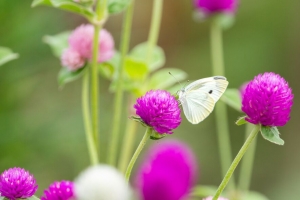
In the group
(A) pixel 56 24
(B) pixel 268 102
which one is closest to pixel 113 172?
(B) pixel 268 102

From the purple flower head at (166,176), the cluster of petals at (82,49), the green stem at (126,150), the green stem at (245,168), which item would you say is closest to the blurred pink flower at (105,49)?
the cluster of petals at (82,49)

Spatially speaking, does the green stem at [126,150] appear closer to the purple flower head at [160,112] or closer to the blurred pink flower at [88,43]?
the blurred pink flower at [88,43]

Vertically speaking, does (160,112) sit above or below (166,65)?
below

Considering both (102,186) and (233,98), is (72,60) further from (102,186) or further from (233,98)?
(102,186)

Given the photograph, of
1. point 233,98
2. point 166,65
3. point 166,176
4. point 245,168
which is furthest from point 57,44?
point 166,65

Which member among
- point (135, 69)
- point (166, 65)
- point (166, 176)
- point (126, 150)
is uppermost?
point (166, 65)

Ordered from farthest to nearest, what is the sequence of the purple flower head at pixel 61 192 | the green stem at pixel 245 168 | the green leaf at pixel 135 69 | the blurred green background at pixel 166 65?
the blurred green background at pixel 166 65
the green stem at pixel 245 168
the green leaf at pixel 135 69
the purple flower head at pixel 61 192

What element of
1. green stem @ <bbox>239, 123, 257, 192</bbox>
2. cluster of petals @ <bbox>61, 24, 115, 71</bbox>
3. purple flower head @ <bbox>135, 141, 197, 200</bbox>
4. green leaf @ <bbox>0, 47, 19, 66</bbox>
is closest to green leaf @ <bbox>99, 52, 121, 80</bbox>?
cluster of petals @ <bbox>61, 24, 115, 71</bbox>
